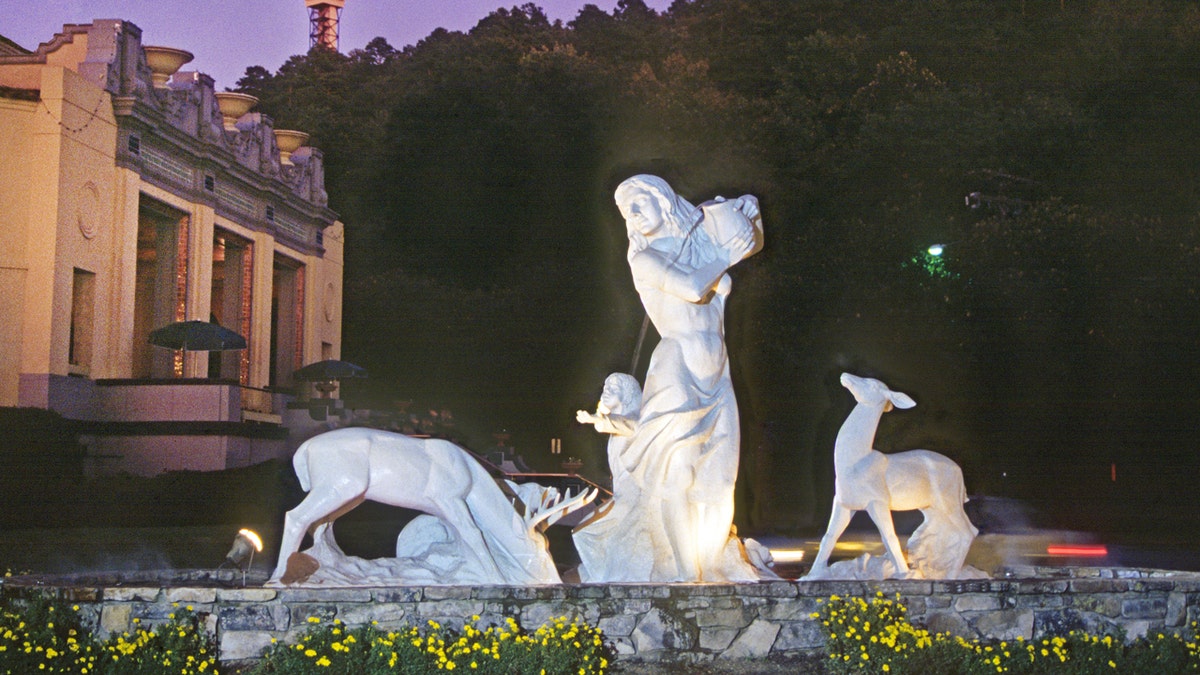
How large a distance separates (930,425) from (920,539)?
17.4 meters

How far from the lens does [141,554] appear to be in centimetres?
1666

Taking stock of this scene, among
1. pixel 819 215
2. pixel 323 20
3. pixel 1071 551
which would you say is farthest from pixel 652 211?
pixel 323 20

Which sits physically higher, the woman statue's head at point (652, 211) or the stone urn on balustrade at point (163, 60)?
the stone urn on balustrade at point (163, 60)

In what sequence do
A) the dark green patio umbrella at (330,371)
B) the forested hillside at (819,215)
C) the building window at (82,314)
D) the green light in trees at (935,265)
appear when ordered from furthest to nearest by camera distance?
the dark green patio umbrella at (330,371) < the green light in trees at (935,265) < the forested hillside at (819,215) < the building window at (82,314)

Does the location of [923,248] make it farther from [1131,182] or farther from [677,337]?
[677,337]

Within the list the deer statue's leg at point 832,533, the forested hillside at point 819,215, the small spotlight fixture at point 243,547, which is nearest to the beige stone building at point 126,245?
the forested hillside at point 819,215

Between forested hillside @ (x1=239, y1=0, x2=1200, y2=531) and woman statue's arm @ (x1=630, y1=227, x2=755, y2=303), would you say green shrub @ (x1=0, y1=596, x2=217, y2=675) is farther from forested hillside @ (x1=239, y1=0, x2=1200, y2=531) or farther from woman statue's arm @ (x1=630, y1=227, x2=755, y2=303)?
forested hillside @ (x1=239, y1=0, x2=1200, y2=531)

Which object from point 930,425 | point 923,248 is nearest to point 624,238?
point 923,248

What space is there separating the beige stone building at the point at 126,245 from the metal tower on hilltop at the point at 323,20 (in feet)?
81.0

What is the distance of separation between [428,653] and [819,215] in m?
27.0

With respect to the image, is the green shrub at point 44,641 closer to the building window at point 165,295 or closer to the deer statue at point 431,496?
the deer statue at point 431,496

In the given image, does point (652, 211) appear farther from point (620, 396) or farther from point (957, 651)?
point (957, 651)

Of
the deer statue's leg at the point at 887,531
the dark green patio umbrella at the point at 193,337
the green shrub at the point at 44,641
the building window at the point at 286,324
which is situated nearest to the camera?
the green shrub at the point at 44,641

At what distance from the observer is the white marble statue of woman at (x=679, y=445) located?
817 centimetres
